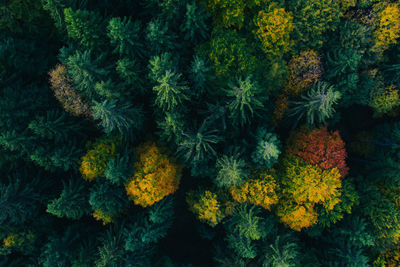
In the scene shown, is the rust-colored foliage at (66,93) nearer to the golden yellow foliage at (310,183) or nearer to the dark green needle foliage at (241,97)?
the dark green needle foliage at (241,97)

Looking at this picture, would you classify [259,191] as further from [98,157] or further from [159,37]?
[159,37]

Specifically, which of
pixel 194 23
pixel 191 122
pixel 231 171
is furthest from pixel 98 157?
pixel 194 23

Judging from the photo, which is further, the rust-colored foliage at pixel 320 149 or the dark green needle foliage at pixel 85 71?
the rust-colored foliage at pixel 320 149

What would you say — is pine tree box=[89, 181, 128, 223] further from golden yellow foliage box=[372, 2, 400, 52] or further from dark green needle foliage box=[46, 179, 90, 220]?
golden yellow foliage box=[372, 2, 400, 52]

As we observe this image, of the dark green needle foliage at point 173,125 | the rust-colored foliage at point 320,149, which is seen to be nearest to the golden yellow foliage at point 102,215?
the dark green needle foliage at point 173,125

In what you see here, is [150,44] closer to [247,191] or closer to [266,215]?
[247,191]

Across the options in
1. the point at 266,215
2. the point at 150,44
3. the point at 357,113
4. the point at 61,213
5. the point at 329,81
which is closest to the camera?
the point at 150,44

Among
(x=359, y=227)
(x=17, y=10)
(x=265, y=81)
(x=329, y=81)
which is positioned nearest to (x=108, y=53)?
(x=17, y=10)
